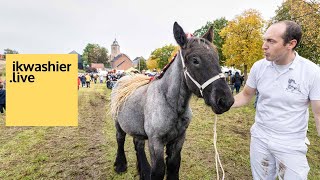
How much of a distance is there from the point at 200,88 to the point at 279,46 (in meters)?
0.85

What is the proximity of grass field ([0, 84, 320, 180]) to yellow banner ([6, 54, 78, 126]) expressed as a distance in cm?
46

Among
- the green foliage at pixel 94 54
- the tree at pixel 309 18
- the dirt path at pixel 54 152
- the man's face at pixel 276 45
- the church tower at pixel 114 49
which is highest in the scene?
the church tower at pixel 114 49

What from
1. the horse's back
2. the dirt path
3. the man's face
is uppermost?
the man's face

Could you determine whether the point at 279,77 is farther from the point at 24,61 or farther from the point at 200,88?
the point at 24,61

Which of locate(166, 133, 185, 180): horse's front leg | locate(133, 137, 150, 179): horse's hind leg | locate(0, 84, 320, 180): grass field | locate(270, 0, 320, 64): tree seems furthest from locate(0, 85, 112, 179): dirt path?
locate(270, 0, 320, 64): tree

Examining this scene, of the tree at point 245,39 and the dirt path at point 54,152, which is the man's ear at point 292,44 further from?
the tree at point 245,39

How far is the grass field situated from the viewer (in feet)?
15.7

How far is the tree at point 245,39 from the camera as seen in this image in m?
31.7

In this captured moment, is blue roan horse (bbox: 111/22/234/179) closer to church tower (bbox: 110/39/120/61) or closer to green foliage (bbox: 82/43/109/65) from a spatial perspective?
green foliage (bbox: 82/43/109/65)

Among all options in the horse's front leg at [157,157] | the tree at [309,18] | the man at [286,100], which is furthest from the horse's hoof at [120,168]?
the tree at [309,18]

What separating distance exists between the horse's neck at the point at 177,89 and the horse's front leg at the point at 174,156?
23.7 inches

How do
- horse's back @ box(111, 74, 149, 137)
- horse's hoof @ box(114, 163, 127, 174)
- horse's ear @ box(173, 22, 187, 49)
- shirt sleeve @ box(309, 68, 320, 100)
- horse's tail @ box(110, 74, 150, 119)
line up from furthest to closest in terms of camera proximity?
horse's hoof @ box(114, 163, 127, 174), horse's tail @ box(110, 74, 150, 119), horse's back @ box(111, 74, 149, 137), horse's ear @ box(173, 22, 187, 49), shirt sleeve @ box(309, 68, 320, 100)

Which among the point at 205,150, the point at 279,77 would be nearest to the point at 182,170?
the point at 205,150

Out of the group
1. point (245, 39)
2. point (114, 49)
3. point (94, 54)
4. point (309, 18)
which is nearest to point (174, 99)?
→ point (309, 18)
